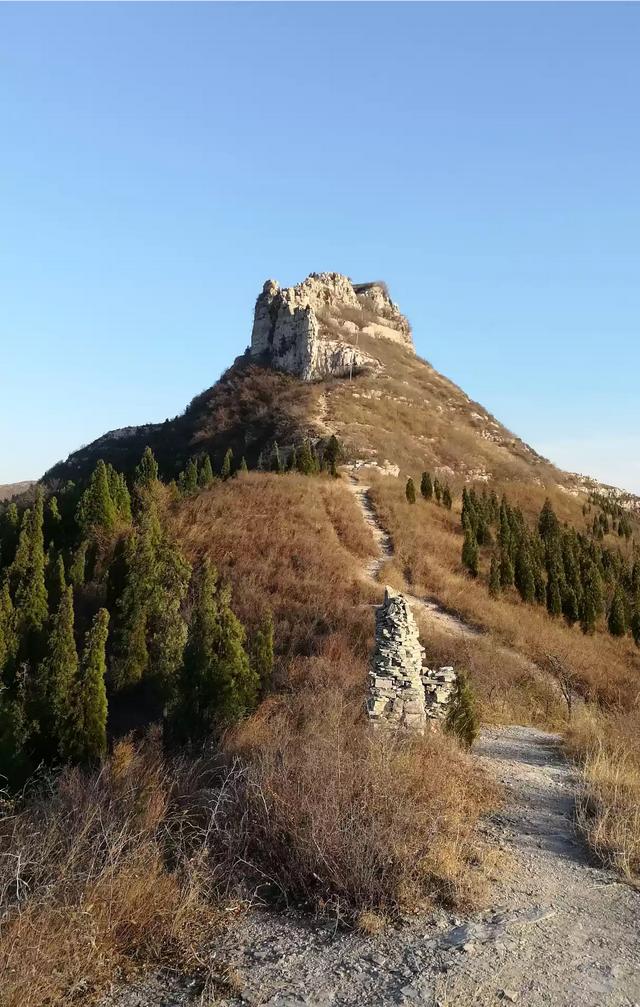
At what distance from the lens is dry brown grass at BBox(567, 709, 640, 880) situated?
17.1ft

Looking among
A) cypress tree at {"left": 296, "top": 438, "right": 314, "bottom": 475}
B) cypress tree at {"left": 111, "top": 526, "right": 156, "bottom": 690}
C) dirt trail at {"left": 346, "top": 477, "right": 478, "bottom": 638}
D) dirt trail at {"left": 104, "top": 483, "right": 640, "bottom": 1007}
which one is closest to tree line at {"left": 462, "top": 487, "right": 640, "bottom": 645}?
dirt trail at {"left": 346, "top": 477, "right": 478, "bottom": 638}

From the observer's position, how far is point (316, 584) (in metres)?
20.3

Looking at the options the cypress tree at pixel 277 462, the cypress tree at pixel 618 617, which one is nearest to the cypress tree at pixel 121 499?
the cypress tree at pixel 277 462

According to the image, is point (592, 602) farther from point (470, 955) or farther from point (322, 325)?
point (322, 325)

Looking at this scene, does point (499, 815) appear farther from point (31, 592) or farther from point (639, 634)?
point (639, 634)

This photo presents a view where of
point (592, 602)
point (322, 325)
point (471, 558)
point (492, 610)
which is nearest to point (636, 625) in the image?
point (592, 602)

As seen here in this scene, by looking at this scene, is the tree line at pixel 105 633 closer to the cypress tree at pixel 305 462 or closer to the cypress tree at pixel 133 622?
the cypress tree at pixel 133 622

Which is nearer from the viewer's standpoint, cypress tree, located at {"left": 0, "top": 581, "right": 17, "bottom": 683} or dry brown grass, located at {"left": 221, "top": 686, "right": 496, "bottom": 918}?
dry brown grass, located at {"left": 221, "top": 686, "right": 496, "bottom": 918}

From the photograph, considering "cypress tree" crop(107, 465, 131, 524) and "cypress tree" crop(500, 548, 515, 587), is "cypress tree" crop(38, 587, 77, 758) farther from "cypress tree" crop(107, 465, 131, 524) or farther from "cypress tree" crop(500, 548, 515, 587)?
"cypress tree" crop(500, 548, 515, 587)

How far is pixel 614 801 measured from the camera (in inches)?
225

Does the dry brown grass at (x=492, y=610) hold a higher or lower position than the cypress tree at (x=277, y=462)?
lower

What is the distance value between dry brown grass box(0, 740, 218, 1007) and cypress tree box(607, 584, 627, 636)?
2194cm

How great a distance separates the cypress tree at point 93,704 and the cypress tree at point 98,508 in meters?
12.5

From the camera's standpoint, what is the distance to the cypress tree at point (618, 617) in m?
23.9
